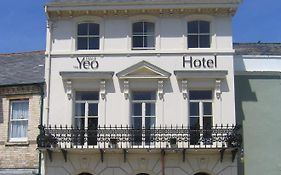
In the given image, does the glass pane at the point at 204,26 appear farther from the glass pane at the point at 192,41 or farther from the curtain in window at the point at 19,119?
the curtain in window at the point at 19,119

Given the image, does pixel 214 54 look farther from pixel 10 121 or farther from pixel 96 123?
pixel 10 121

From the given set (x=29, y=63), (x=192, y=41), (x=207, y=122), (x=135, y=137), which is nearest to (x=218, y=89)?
(x=207, y=122)

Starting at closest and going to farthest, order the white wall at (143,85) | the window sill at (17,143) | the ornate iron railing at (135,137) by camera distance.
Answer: the ornate iron railing at (135,137), the white wall at (143,85), the window sill at (17,143)

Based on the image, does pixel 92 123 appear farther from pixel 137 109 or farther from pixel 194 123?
pixel 194 123

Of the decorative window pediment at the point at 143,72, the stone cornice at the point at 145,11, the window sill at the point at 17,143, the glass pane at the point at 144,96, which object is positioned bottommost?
the window sill at the point at 17,143

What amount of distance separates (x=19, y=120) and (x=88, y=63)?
4.04 metres

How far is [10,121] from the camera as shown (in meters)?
25.5

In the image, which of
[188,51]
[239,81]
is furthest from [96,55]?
[239,81]

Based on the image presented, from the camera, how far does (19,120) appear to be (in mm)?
25359

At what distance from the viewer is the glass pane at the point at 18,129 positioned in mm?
25250

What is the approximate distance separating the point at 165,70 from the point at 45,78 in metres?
5.18

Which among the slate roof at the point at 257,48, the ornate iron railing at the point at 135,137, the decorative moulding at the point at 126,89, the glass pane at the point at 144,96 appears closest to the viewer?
the ornate iron railing at the point at 135,137

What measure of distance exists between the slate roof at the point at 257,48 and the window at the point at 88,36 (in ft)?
21.7

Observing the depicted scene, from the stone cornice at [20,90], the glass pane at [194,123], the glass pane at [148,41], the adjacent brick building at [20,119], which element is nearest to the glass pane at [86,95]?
the adjacent brick building at [20,119]
